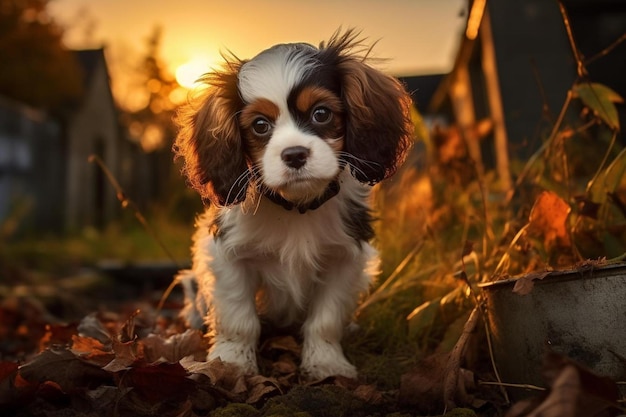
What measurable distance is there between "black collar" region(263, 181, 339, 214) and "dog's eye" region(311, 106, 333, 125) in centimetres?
26

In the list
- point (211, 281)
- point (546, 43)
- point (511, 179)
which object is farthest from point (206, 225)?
point (546, 43)

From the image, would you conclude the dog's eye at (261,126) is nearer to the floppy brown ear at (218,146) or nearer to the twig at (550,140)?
the floppy brown ear at (218,146)

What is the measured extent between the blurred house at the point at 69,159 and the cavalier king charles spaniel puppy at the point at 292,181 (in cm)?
748

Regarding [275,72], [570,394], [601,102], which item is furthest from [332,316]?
[570,394]

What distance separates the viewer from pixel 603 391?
1.66 meters

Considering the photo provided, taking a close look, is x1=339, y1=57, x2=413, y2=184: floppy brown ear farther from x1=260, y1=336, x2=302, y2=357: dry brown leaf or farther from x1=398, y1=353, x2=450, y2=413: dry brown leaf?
x1=260, y1=336, x2=302, y2=357: dry brown leaf

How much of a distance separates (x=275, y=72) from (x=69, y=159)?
61.3 feet

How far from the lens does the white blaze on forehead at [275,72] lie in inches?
103

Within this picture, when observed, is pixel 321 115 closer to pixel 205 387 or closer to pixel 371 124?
pixel 371 124

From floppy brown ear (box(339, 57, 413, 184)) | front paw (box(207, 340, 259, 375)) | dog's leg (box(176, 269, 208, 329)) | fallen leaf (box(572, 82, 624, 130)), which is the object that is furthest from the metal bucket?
dog's leg (box(176, 269, 208, 329))

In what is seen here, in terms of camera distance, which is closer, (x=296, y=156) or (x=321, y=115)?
(x=296, y=156)

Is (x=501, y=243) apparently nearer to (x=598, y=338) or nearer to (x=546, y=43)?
(x=598, y=338)

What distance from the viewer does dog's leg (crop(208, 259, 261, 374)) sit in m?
2.96

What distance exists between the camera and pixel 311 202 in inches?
112
